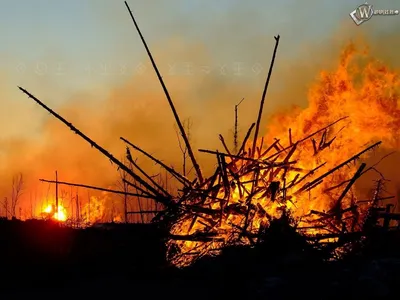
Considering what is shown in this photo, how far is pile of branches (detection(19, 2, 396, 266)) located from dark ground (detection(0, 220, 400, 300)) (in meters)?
0.51

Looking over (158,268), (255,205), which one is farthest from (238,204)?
(158,268)

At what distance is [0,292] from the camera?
10.7m

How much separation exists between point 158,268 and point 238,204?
228cm

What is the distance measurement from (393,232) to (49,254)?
769cm

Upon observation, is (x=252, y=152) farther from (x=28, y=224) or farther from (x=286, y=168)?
(x=28, y=224)

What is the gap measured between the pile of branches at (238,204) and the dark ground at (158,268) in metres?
0.51

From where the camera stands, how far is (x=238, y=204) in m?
12.1

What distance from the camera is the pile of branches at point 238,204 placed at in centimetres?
Answer: 1179

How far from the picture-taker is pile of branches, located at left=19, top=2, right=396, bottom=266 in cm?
1179

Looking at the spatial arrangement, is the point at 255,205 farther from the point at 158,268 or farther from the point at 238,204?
the point at 158,268

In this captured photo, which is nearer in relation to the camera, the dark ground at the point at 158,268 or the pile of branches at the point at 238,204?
the dark ground at the point at 158,268

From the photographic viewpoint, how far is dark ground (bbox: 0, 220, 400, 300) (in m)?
8.38

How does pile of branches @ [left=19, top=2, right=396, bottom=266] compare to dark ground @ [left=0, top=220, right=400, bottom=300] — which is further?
pile of branches @ [left=19, top=2, right=396, bottom=266]

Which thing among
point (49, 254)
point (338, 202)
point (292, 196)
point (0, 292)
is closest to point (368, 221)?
point (338, 202)
